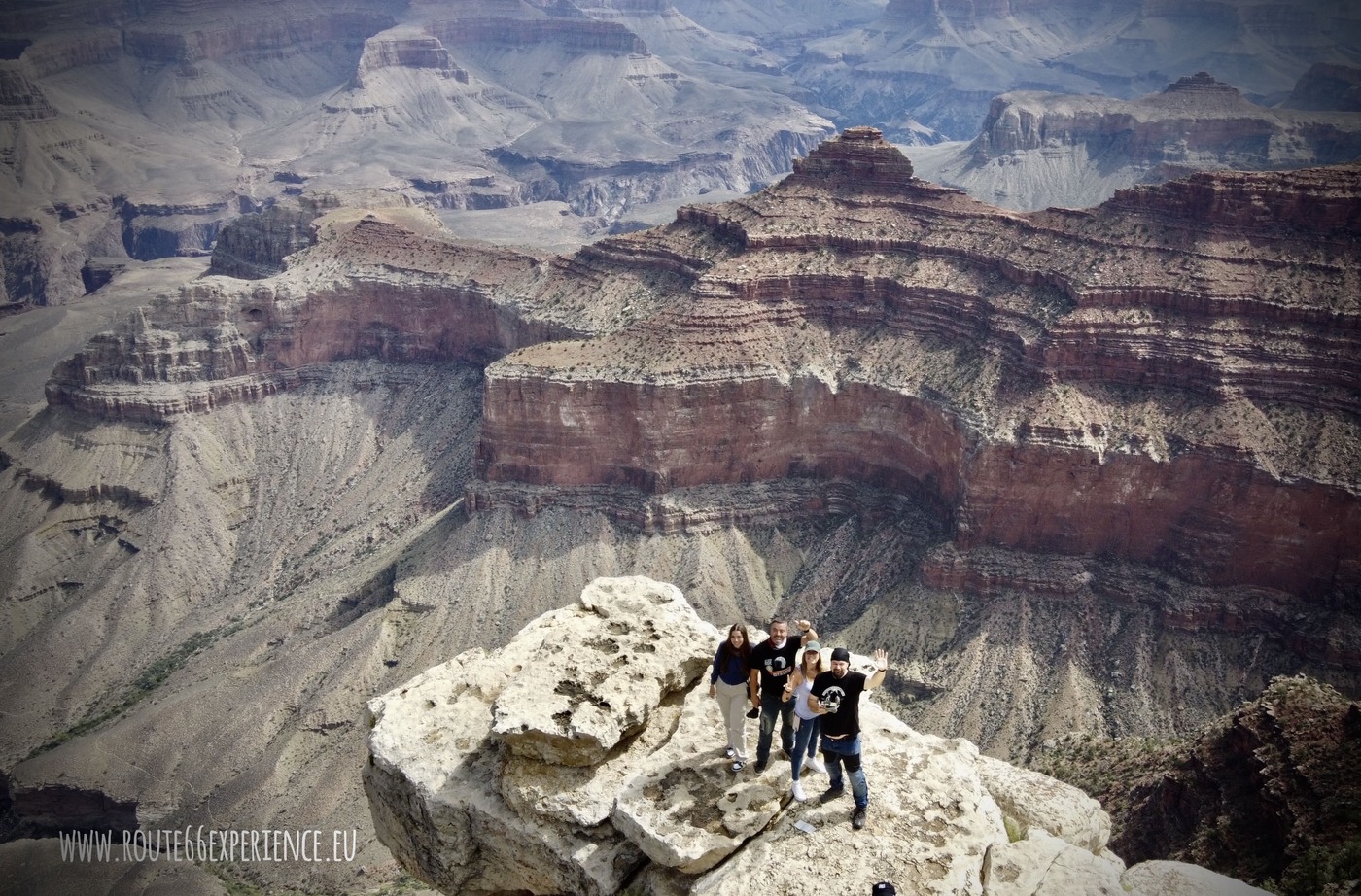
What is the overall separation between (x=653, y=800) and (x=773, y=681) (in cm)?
385

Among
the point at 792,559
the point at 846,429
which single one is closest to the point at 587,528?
the point at 792,559

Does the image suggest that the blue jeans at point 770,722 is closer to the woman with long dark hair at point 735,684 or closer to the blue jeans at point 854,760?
the woman with long dark hair at point 735,684

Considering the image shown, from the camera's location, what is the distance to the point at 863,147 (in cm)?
9225

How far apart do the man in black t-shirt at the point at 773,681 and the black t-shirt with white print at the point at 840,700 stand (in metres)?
1.13

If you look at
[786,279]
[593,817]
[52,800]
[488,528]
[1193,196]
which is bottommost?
[52,800]

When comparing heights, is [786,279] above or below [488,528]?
above

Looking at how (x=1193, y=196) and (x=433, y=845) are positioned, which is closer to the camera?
(x=433, y=845)

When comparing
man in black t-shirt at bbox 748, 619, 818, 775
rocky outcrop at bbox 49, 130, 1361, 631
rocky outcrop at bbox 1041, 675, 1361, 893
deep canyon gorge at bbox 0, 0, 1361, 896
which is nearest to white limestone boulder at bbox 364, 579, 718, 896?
man in black t-shirt at bbox 748, 619, 818, 775

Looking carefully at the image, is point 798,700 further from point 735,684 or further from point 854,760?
point 854,760

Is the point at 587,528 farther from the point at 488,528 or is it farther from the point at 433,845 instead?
the point at 433,845

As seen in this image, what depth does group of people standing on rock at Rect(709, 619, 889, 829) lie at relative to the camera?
2455cm

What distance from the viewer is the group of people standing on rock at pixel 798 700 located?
24547mm

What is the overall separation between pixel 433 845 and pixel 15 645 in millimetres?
74302

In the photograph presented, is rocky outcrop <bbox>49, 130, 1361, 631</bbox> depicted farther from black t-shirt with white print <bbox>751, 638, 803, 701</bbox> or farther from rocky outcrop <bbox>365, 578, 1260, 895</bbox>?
black t-shirt with white print <bbox>751, 638, 803, 701</bbox>
